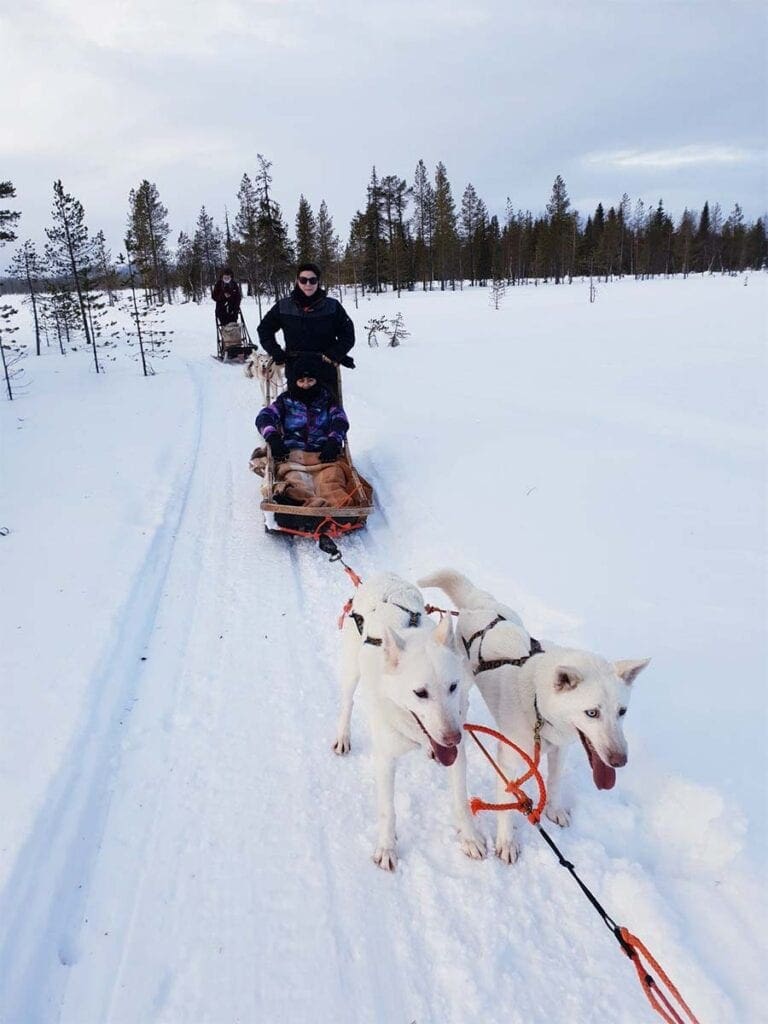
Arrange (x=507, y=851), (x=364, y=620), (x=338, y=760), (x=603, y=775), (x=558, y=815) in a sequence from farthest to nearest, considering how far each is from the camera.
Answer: (x=338, y=760), (x=364, y=620), (x=558, y=815), (x=507, y=851), (x=603, y=775)

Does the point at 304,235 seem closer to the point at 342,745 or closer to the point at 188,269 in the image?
the point at 188,269

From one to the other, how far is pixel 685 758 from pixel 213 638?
289cm

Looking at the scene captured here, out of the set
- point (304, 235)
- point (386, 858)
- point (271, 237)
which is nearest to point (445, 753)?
point (386, 858)

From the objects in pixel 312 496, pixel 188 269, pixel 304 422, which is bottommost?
pixel 312 496

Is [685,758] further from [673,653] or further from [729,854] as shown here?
[673,653]

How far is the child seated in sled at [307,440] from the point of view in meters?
5.67

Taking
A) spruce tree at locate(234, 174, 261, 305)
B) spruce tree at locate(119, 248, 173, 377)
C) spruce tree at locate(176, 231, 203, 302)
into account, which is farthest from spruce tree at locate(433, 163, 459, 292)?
spruce tree at locate(119, 248, 173, 377)

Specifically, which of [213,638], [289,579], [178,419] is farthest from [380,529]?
[178,419]

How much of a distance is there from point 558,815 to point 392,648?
3.72ft

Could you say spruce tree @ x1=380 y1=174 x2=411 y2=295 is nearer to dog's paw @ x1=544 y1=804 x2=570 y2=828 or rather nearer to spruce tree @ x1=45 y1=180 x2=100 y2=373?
spruce tree @ x1=45 y1=180 x2=100 y2=373

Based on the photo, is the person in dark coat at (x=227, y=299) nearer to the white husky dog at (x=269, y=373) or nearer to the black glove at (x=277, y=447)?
the white husky dog at (x=269, y=373)

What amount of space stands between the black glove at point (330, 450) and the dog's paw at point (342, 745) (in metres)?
3.44

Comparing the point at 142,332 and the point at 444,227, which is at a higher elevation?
the point at 444,227

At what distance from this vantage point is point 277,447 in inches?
240
